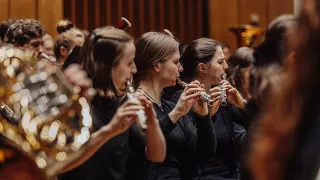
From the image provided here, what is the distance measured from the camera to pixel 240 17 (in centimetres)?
562

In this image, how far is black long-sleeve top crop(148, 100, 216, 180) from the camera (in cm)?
244

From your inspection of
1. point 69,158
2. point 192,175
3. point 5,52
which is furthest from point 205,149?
point 5,52

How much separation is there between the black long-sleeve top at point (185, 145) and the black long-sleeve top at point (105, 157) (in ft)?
1.27

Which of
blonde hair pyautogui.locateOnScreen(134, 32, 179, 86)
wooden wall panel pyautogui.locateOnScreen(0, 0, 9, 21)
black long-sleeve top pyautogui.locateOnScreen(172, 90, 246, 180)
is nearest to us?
blonde hair pyautogui.locateOnScreen(134, 32, 179, 86)

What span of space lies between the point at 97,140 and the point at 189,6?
12.7 feet

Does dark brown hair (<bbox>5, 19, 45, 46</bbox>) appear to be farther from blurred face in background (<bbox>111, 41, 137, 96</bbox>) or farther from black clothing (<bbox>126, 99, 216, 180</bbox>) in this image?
blurred face in background (<bbox>111, 41, 137, 96</bbox>)

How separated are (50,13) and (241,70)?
80.3 inches

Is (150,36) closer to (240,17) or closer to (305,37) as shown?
(305,37)

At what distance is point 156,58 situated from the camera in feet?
8.27

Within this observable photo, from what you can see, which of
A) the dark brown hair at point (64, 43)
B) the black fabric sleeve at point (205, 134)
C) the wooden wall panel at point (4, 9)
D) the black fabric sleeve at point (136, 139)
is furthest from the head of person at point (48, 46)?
the black fabric sleeve at point (136, 139)

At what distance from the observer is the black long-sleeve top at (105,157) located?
1.86 meters

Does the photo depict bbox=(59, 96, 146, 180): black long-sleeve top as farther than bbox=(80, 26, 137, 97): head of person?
No

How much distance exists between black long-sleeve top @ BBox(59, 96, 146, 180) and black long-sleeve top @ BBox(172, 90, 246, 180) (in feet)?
2.42

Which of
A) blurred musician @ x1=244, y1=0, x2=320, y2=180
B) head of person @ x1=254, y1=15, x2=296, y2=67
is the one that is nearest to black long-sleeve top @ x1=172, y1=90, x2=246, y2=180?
head of person @ x1=254, y1=15, x2=296, y2=67
